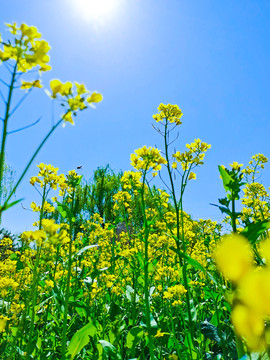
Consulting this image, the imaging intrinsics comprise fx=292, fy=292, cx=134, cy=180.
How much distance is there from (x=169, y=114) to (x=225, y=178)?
1.29 meters

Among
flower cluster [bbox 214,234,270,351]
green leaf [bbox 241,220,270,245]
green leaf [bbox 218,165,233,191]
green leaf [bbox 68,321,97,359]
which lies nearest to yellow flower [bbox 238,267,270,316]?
flower cluster [bbox 214,234,270,351]

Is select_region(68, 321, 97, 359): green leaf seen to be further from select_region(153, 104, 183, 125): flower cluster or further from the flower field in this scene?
select_region(153, 104, 183, 125): flower cluster

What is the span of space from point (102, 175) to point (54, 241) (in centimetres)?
2391

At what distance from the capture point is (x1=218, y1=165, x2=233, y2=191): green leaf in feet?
4.42

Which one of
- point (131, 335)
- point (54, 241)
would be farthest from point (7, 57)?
point (131, 335)

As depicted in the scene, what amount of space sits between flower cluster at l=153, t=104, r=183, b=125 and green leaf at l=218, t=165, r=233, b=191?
1242mm

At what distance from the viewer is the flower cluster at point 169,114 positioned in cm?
251

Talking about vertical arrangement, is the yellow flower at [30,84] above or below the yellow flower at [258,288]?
above

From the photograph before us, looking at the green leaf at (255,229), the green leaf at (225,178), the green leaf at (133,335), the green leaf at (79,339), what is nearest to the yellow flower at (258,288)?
the green leaf at (255,229)

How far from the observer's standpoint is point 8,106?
0.90 meters

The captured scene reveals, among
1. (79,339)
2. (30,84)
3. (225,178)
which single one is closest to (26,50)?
(30,84)

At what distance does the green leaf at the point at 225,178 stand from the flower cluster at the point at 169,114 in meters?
1.24

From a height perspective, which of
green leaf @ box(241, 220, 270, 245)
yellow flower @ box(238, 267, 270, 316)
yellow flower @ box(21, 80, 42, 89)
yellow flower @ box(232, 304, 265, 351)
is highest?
yellow flower @ box(21, 80, 42, 89)

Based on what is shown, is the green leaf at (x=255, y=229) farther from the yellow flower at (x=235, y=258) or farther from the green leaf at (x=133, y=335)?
the green leaf at (x=133, y=335)
